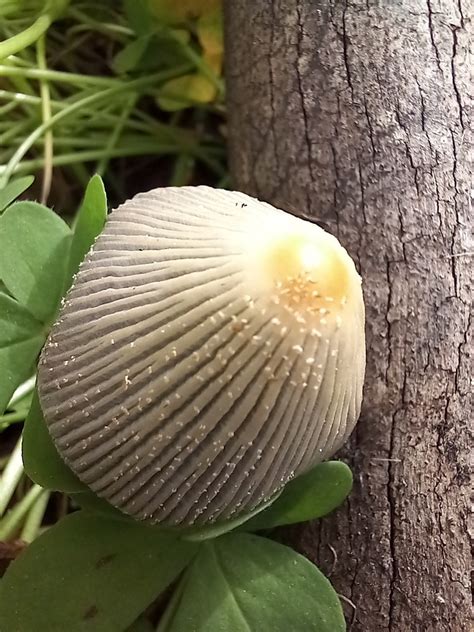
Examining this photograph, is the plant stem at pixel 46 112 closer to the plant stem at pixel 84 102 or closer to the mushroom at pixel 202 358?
the plant stem at pixel 84 102

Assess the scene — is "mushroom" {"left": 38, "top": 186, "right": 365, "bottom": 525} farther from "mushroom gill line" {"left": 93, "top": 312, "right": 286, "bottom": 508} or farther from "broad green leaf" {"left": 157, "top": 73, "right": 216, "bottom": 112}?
"broad green leaf" {"left": 157, "top": 73, "right": 216, "bottom": 112}

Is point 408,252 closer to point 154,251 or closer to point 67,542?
point 154,251

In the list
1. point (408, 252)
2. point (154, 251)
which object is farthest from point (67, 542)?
point (408, 252)

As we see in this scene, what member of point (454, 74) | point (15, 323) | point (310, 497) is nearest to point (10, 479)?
point (15, 323)

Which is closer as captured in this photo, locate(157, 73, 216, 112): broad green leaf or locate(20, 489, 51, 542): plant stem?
locate(20, 489, 51, 542): plant stem

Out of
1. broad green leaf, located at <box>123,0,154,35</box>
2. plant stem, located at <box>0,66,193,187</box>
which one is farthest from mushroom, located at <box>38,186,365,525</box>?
broad green leaf, located at <box>123,0,154,35</box>

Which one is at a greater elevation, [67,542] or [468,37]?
[468,37]
